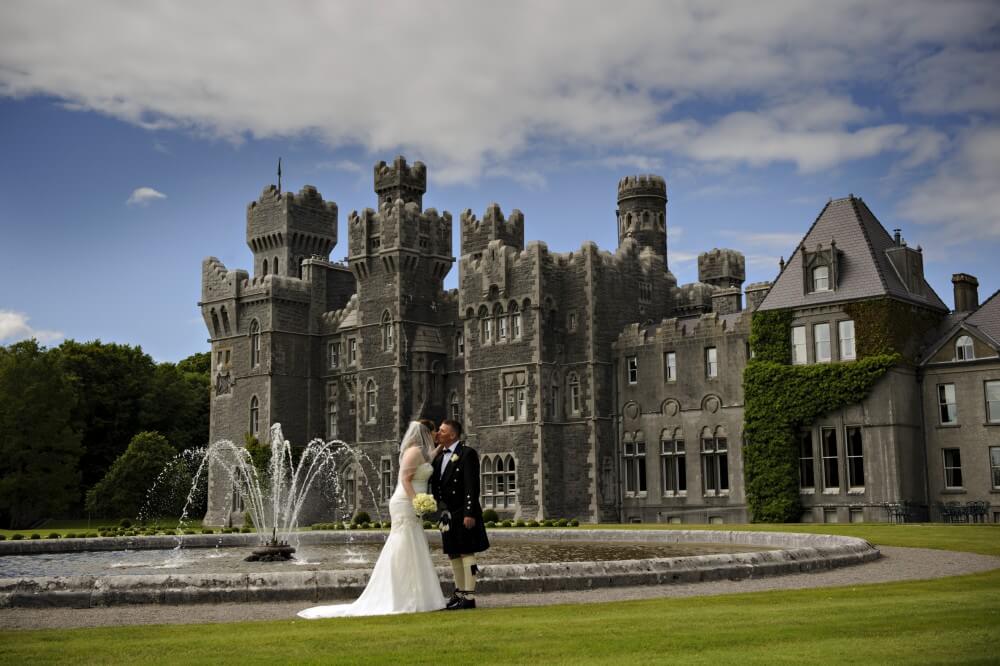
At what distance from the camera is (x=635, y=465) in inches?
1852

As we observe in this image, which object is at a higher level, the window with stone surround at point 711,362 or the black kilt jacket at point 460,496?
the window with stone surround at point 711,362

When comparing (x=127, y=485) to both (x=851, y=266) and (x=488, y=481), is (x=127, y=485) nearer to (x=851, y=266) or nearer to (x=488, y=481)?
(x=488, y=481)

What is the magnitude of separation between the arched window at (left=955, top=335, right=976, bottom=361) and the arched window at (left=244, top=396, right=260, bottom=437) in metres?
35.5

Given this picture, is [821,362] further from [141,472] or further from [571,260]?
[141,472]

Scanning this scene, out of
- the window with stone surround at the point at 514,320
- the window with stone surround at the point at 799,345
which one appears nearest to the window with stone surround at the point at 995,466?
the window with stone surround at the point at 799,345

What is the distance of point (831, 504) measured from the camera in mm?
39344

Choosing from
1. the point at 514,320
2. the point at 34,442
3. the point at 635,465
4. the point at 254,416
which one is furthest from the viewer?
the point at 254,416

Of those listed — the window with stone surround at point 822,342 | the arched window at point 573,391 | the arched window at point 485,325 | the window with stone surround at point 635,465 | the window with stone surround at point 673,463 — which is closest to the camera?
the window with stone surround at point 822,342

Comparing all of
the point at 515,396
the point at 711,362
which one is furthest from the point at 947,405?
the point at 515,396

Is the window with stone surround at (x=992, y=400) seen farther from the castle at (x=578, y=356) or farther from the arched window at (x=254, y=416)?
the arched window at (x=254, y=416)

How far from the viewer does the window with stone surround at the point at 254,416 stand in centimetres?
5803

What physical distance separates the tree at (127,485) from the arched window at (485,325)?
74.2 feet

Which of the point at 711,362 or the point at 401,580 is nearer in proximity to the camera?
the point at 401,580

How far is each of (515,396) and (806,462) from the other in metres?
13.8
